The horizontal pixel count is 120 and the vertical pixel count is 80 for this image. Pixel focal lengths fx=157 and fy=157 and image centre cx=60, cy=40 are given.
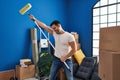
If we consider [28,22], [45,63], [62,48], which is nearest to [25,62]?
[45,63]

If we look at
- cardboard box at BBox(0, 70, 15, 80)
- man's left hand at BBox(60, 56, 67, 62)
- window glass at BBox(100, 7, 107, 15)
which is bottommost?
cardboard box at BBox(0, 70, 15, 80)

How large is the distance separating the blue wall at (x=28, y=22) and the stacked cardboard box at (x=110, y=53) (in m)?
2.69

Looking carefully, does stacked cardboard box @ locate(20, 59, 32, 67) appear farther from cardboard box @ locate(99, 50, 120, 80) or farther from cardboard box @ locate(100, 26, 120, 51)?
cardboard box @ locate(99, 50, 120, 80)

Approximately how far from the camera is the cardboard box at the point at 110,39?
141 cm

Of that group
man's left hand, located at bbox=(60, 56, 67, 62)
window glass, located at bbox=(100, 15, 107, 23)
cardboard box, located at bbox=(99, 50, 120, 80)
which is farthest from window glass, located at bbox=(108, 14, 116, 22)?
cardboard box, located at bbox=(99, 50, 120, 80)

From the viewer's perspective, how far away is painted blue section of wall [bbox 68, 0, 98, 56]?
4.25 meters

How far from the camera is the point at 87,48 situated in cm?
434

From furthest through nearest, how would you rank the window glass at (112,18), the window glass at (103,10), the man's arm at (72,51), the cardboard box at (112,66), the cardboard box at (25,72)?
1. the window glass at (103,10)
2. the window glass at (112,18)
3. the cardboard box at (25,72)
4. the man's arm at (72,51)
5. the cardboard box at (112,66)

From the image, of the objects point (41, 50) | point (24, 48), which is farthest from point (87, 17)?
point (24, 48)

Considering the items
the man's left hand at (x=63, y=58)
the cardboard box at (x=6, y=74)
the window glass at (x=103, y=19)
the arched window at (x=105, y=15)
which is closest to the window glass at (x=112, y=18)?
the arched window at (x=105, y=15)

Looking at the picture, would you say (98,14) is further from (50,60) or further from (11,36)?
(11,36)

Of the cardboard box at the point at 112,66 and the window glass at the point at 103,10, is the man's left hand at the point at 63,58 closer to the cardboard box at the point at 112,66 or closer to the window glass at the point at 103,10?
the cardboard box at the point at 112,66

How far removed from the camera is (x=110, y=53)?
137 cm

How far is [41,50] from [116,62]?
3.08 metres
